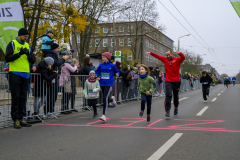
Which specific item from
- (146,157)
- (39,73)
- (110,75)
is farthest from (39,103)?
(146,157)

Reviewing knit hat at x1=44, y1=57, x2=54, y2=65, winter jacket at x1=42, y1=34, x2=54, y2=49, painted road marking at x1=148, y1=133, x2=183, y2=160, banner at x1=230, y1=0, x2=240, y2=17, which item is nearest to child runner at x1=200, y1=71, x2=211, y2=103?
banner at x1=230, y1=0, x2=240, y2=17

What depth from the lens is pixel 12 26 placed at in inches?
332

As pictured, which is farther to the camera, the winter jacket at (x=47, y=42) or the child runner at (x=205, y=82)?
the child runner at (x=205, y=82)

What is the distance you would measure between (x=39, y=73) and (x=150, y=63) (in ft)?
233

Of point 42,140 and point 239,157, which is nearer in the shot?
point 239,157

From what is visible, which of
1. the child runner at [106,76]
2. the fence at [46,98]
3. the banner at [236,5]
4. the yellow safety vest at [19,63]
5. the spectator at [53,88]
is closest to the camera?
the yellow safety vest at [19,63]

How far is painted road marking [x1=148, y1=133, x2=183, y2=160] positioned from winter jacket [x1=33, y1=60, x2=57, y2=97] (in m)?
3.99

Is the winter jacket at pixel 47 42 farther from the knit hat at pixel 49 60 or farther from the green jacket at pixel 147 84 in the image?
the green jacket at pixel 147 84

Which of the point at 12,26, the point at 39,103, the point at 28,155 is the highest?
the point at 12,26

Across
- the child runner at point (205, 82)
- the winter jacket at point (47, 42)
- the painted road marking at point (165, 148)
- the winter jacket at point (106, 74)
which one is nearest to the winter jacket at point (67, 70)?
the winter jacket at point (47, 42)

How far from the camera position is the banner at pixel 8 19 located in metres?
8.30

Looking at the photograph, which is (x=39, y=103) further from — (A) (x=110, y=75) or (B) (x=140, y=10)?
(B) (x=140, y=10)

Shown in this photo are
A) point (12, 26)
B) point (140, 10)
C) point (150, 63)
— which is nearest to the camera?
point (12, 26)

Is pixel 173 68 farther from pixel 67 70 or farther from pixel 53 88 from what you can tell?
pixel 53 88
